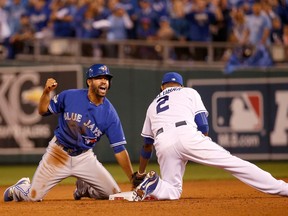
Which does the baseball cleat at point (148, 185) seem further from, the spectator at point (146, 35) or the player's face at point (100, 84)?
the spectator at point (146, 35)

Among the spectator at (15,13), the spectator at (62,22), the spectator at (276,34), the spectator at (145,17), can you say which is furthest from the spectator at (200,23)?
the spectator at (15,13)

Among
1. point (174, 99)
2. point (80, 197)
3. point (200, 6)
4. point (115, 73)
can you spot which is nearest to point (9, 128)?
point (115, 73)

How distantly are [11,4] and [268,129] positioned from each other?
6330mm

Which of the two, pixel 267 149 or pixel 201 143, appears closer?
pixel 201 143

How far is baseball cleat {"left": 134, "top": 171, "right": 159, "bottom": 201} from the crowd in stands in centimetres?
806

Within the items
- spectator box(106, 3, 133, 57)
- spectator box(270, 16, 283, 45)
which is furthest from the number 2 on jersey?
spectator box(270, 16, 283, 45)

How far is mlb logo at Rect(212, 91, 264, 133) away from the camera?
50.9 feet

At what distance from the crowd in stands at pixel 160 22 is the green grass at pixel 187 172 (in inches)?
95.9

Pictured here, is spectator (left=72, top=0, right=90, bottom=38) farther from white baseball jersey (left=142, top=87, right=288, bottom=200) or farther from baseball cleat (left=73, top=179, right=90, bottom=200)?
white baseball jersey (left=142, top=87, right=288, bottom=200)

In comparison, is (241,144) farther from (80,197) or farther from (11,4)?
(80,197)

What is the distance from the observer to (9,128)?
1564 cm

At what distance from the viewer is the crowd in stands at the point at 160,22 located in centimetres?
1552

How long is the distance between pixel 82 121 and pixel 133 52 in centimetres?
768

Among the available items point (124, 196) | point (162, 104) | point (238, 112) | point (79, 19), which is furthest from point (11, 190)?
point (79, 19)
